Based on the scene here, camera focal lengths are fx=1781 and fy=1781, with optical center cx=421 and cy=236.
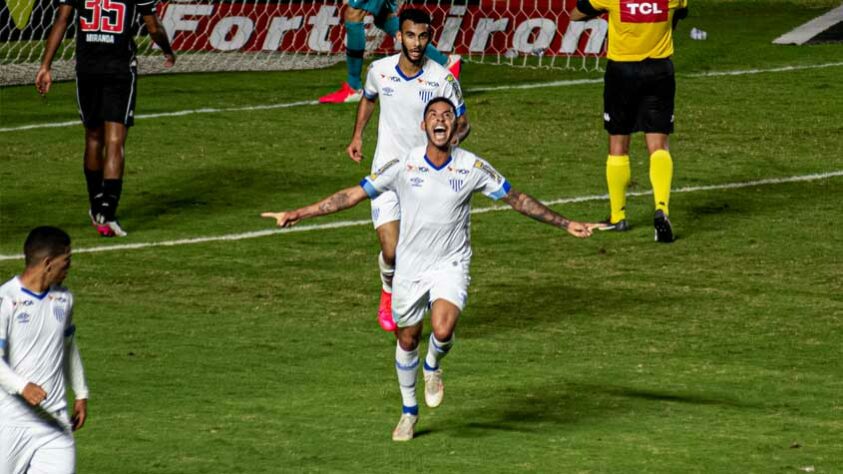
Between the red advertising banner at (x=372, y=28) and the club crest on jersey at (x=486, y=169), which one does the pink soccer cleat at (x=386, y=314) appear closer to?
the club crest on jersey at (x=486, y=169)

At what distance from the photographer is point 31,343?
681cm

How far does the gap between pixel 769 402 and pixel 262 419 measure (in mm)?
2667

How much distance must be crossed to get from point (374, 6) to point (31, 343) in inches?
435

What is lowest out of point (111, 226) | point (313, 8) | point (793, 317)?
point (313, 8)

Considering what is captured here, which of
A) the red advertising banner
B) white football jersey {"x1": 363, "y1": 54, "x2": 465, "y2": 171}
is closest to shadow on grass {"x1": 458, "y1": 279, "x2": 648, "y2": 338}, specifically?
white football jersey {"x1": 363, "y1": 54, "x2": 465, "y2": 171}

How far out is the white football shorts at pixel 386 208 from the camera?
35.8 ft

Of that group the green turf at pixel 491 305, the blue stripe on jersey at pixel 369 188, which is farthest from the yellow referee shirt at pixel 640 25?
the blue stripe on jersey at pixel 369 188

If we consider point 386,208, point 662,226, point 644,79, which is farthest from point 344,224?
point 386,208

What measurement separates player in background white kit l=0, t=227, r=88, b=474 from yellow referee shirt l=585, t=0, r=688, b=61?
756cm

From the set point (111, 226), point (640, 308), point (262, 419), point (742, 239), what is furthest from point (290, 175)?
point (262, 419)

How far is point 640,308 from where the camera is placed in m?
11.8

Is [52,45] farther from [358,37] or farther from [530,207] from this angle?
[530,207]

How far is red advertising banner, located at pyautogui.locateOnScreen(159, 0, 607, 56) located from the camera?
78.5 ft

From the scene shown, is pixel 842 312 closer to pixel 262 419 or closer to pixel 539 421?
pixel 539 421
